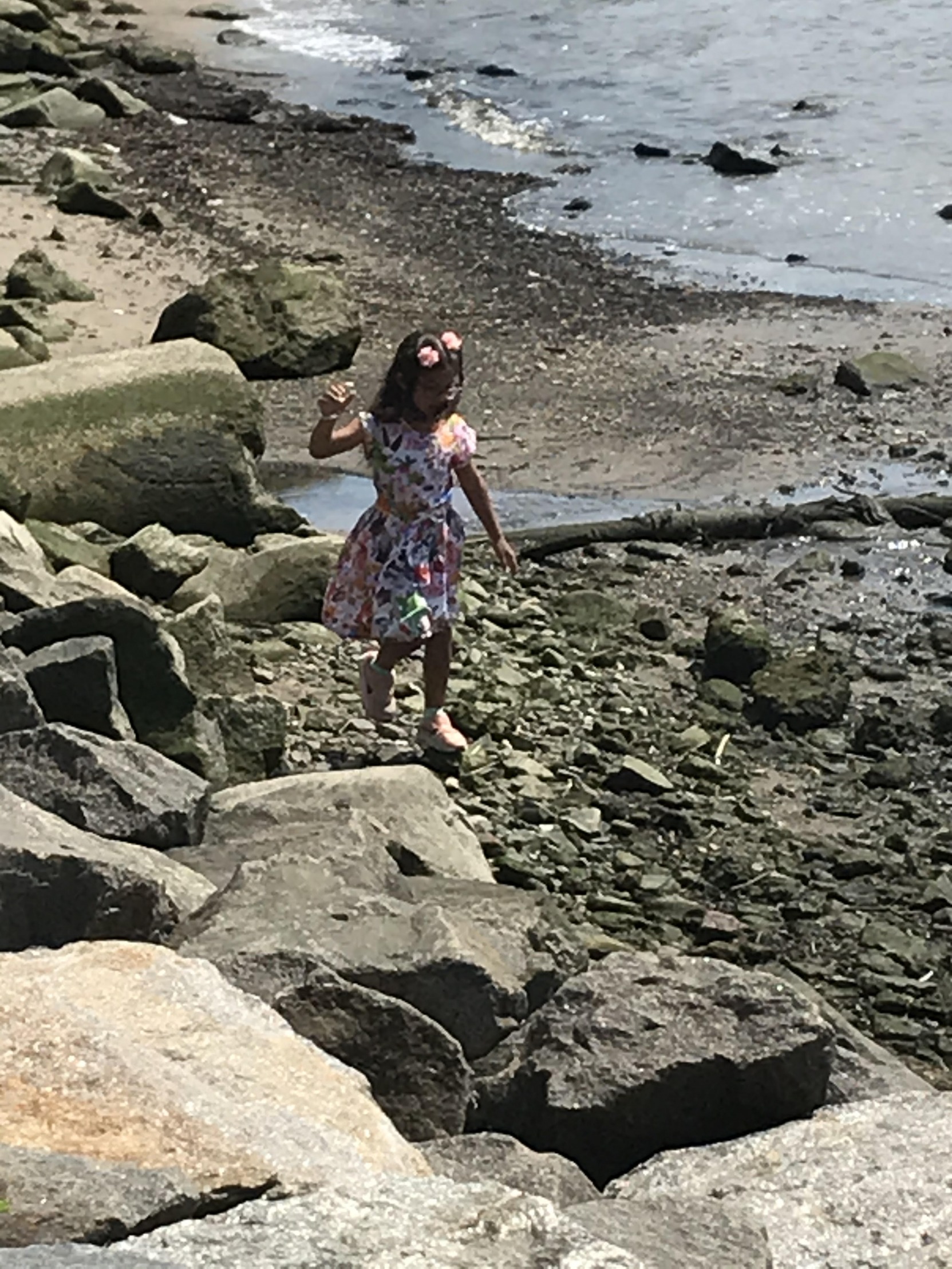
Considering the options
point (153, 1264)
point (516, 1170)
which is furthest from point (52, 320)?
point (153, 1264)

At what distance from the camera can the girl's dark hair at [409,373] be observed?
23.3 feet

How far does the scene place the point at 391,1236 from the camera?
317cm

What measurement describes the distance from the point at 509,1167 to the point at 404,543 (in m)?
3.62

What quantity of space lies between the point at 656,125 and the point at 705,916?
1770cm

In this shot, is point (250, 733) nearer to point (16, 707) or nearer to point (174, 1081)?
point (16, 707)

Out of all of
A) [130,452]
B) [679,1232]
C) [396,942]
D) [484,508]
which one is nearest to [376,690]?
[484,508]

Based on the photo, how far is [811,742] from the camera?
8578 millimetres

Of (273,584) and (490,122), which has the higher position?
(273,584)

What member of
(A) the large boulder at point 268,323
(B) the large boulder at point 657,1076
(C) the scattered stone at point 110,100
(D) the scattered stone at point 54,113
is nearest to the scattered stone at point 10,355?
(A) the large boulder at point 268,323

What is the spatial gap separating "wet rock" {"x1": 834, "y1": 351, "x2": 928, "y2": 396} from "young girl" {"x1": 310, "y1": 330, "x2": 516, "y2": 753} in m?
6.20

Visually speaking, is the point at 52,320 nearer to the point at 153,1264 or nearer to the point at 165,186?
the point at 165,186

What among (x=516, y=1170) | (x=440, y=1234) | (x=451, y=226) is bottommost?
(x=451, y=226)

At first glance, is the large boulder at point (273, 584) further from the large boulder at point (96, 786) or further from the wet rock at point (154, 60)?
the wet rock at point (154, 60)

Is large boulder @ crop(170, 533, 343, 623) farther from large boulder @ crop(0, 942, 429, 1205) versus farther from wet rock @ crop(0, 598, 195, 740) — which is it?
large boulder @ crop(0, 942, 429, 1205)
